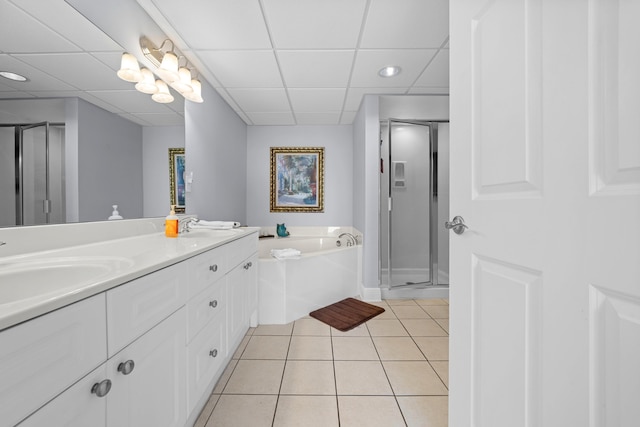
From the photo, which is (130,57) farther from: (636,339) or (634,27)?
(636,339)

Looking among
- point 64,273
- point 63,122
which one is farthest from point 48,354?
point 63,122

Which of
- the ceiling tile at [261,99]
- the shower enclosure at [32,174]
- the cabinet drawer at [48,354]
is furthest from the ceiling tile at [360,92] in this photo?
the cabinet drawer at [48,354]

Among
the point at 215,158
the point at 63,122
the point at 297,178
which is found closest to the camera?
the point at 63,122

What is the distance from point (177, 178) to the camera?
1.91 m

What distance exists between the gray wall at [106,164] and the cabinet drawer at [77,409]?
928 mm

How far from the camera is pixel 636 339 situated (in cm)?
45

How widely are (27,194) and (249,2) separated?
1446mm

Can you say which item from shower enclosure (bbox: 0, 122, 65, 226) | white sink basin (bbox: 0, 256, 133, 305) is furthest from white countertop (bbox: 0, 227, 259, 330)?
shower enclosure (bbox: 0, 122, 65, 226)

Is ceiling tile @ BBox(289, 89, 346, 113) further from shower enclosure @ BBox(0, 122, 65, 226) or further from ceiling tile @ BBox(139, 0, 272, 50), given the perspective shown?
shower enclosure @ BBox(0, 122, 65, 226)

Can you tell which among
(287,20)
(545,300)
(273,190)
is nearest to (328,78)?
(287,20)

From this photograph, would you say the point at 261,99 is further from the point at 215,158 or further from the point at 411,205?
the point at 411,205

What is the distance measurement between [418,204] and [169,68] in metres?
2.77

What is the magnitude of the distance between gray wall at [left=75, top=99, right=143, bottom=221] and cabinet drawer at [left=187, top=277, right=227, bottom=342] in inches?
27.0

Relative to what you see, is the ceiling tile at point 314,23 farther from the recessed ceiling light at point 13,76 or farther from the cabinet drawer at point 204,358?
the cabinet drawer at point 204,358
